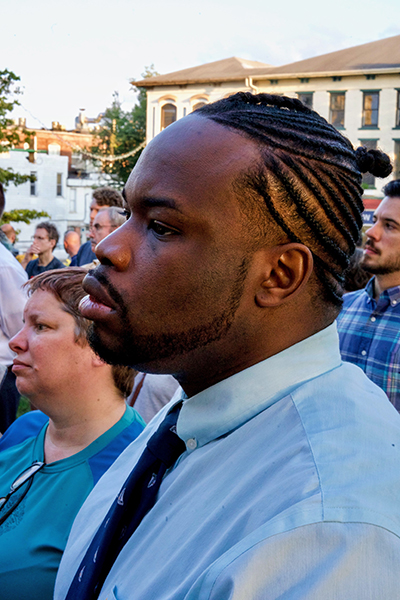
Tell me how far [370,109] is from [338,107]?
1745 millimetres

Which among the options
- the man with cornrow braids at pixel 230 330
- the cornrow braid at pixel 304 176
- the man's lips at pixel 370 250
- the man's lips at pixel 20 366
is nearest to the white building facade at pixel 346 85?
the man's lips at pixel 370 250

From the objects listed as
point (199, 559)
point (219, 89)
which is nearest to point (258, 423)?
point (199, 559)

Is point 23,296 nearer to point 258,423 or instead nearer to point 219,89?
point 258,423

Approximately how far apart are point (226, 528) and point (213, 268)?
42 centimetres

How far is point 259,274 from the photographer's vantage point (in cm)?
105

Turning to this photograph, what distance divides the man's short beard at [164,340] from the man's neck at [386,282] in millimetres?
3042

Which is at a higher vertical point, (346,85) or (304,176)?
(346,85)

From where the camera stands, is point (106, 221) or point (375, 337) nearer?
point (375, 337)

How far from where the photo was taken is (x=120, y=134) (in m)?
39.7

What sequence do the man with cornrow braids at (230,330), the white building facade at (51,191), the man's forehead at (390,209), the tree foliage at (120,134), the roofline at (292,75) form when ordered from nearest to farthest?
the man with cornrow braids at (230,330) → the man's forehead at (390,209) → the roofline at (292,75) → the tree foliage at (120,134) → the white building facade at (51,191)

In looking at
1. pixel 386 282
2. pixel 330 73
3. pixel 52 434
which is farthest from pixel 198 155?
pixel 330 73

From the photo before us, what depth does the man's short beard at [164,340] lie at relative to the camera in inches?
41.3

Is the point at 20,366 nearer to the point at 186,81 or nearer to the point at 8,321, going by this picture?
the point at 8,321

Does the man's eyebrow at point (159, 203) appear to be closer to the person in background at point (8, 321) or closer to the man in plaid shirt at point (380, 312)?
the man in plaid shirt at point (380, 312)
